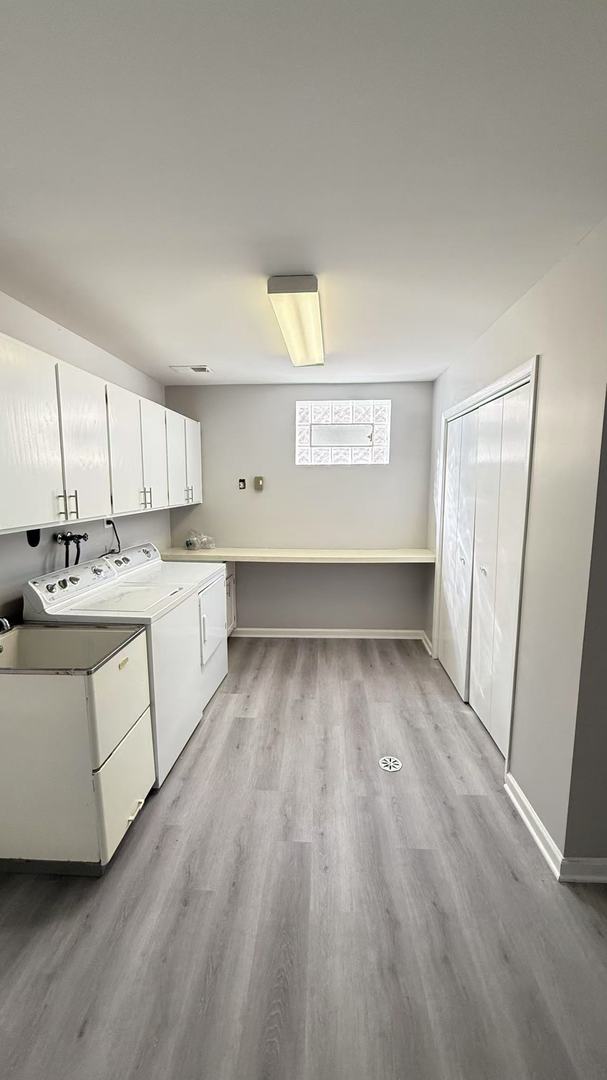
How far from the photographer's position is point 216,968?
4.59ft

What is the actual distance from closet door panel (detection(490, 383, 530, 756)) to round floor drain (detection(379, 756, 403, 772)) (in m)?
0.57

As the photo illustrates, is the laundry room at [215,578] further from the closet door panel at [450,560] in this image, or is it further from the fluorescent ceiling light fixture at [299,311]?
the closet door panel at [450,560]

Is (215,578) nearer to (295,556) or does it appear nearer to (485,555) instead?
(295,556)

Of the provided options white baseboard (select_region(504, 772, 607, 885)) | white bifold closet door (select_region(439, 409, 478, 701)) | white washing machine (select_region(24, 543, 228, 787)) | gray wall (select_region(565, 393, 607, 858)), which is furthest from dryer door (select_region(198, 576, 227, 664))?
gray wall (select_region(565, 393, 607, 858))

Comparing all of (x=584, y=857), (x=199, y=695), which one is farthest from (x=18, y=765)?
(x=584, y=857)

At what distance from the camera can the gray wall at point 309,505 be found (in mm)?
4176

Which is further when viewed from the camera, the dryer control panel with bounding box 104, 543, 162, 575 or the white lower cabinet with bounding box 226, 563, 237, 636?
the white lower cabinet with bounding box 226, 563, 237, 636

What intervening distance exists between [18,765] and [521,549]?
7.65 ft

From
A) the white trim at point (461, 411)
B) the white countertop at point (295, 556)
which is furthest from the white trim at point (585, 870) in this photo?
the white countertop at point (295, 556)

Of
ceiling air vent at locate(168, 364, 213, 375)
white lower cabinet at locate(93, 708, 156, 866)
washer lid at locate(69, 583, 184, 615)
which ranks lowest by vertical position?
white lower cabinet at locate(93, 708, 156, 866)

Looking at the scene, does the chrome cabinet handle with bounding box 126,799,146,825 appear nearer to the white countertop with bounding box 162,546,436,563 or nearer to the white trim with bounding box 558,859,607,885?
the white trim with bounding box 558,859,607,885

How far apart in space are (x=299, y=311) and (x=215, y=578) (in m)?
1.87

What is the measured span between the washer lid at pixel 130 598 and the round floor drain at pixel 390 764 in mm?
1517

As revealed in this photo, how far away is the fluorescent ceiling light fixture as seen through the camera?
1.92 meters
